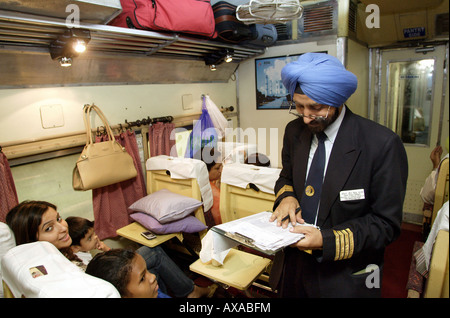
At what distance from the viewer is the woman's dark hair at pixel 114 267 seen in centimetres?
129

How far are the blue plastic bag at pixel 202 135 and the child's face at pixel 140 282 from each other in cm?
222

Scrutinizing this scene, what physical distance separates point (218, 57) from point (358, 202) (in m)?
2.83

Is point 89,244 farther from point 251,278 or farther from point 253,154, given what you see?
point 253,154

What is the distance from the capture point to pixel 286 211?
141 cm

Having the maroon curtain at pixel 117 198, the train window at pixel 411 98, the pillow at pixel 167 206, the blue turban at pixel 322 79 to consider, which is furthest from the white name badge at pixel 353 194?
the train window at pixel 411 98

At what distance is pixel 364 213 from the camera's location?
1277mm

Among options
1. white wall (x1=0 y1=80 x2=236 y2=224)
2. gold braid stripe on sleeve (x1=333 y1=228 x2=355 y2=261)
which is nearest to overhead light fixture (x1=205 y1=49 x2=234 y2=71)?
white wall (x1=0 y1=80 x2=236 y2=224)

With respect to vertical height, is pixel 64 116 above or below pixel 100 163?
above

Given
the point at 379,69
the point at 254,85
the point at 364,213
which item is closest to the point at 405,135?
the point at 379,69

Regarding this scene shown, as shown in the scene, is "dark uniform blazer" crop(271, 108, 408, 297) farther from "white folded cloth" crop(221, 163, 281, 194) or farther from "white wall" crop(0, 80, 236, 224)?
"white wall" crop(0, 80, 236, 224)

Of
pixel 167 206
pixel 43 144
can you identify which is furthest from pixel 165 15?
pixel 167 206

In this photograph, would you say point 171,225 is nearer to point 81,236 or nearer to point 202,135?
point 81,236

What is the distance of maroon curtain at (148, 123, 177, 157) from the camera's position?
330 cm

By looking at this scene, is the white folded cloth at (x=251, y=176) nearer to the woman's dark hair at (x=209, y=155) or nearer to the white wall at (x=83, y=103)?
the woman's dark hair at (x=209, y=155)
